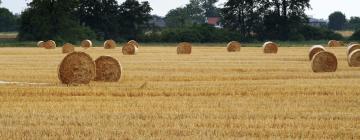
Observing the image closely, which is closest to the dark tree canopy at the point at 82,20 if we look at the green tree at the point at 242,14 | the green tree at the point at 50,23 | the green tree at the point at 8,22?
the green tree at the point at 50,23

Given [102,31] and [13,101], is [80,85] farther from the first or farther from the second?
[102,31]

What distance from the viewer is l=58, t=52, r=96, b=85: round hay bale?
18.6 metres

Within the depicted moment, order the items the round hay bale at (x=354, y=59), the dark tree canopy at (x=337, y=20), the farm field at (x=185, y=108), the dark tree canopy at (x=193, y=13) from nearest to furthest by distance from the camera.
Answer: the farm field at (x=185, y=108) → the round hay bale at (x=354, y=59) → the dark tree canopy at (x=193, y=13) → the dark tree canopy at (x=337, y=20)

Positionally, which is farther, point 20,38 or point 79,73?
point 20,38

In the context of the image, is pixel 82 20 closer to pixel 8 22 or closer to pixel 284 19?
pixel 284 19

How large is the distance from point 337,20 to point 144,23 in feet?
173

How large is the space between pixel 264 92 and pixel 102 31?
65.1 metres

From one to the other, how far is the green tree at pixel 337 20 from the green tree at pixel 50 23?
63068 millimetres

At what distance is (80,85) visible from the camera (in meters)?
18.2

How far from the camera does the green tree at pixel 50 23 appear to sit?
229 feet

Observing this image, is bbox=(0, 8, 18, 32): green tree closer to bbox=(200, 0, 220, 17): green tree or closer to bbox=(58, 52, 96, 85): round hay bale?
bbox=(200, 0, 220, 17): green tree

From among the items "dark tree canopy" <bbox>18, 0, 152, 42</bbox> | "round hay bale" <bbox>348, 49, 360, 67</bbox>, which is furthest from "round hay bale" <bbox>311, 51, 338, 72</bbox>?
"dark tree canopy" <bbox>18, 0, 152, 42</bbox>

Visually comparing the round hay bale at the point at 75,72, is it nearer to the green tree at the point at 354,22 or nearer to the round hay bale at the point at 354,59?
the round hay bale at the point at 354,59

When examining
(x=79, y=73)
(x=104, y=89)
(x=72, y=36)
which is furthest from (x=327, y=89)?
(x=72, y=36)
